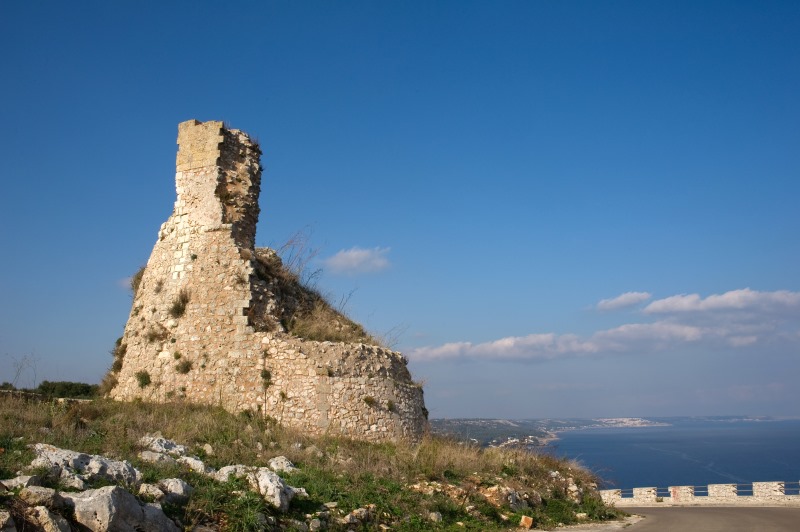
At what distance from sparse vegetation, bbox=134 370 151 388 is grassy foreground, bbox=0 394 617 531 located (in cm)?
83

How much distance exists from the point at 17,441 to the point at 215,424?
181 inches

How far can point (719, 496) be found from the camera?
85.5 ft

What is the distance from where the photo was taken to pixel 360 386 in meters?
15.9

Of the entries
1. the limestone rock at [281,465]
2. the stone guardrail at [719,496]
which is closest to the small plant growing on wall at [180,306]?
the limestone rock at [281,465]

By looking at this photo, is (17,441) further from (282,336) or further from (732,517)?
(732,517)

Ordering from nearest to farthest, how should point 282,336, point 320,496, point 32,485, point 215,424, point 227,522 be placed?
point 32,485 → point 227,522 → point 320,496 → point 215,424 → point 282,336

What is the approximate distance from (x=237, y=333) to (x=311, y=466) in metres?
5.25

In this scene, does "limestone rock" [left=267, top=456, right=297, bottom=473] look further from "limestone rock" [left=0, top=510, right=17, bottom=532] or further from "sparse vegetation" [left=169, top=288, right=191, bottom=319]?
"sparse vegetation" [left=169, top=288, right=191, bottom=319]

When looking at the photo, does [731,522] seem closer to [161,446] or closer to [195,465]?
[195,465]

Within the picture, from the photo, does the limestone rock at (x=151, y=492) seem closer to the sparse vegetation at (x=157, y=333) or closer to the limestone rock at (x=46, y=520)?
the limestone rock at (x=46, y=520)

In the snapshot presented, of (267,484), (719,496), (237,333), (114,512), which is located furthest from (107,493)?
(719,496)

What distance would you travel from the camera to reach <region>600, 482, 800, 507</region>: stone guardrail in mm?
24219

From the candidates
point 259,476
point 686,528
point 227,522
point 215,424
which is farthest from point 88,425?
point 686,528

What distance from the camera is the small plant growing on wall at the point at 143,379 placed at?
1678cm
